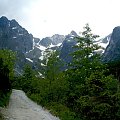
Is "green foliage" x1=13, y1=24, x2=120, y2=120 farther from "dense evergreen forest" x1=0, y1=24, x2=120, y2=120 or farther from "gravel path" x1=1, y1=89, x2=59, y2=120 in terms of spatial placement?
"gravel path" x1=1, y1=89, x2=59, y2=120

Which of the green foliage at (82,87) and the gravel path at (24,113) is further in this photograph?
the green foliage at (82,87)

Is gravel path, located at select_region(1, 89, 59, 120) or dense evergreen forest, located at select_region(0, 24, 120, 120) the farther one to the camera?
dense evergreen forest, located at select_region(0, 24, 120, 120)

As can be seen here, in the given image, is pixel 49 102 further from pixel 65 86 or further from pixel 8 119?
pixel 8 119

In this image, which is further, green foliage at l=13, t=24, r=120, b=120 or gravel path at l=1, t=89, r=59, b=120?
green foliage at l=13, t=24, r=120, b=120

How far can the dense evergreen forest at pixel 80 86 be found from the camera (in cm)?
2783

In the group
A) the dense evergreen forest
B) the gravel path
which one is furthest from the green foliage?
the gravel path

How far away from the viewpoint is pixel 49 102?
47719 millimetres

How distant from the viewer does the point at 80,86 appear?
119ft

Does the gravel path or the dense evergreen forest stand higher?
the dense evergreen forest

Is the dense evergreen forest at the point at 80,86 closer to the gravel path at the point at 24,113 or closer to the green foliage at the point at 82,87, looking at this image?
the green foliage at the point at 82,87

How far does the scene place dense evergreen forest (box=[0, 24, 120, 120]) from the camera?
2783cm

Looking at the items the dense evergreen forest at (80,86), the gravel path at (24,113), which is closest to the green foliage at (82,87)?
the dense evergreen forest at (80,86)

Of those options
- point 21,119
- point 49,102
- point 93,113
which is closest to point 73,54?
point 49,102

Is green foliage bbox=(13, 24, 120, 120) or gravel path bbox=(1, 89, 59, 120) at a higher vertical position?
green foliage bbox=(13, 24, 120, 120)
